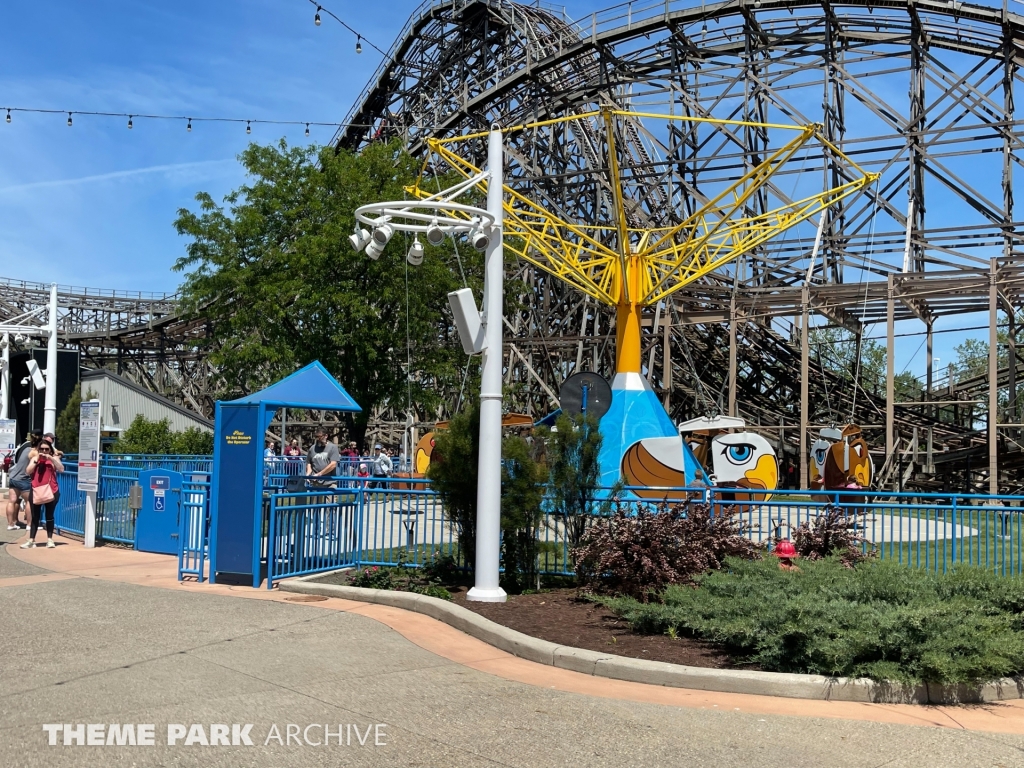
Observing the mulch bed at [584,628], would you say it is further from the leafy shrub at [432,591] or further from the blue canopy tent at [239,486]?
the blue canopy tent at [239,486]

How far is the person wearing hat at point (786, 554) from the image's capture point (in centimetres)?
1112

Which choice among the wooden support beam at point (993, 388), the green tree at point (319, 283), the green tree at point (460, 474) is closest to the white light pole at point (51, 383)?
the green tree at point (319, 283)

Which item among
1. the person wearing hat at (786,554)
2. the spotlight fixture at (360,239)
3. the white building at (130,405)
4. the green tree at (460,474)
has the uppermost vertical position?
the spotlight fixture at (360,239)

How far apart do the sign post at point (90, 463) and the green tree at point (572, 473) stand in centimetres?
813

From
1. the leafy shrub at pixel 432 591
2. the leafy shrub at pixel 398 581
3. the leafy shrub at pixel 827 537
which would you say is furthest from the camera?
the leafy shrub at pixel 827 537

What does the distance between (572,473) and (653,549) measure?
1.57 meters

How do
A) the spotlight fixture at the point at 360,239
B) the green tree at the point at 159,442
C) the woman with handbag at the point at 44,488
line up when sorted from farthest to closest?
1. the green tree at the point at 159,442
2. the woman with handbag at the point at 44,488
3. the spotlight fixture at the point at 360,239

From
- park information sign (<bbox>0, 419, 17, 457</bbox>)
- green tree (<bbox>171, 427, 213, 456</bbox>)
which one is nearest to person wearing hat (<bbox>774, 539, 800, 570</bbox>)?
park information sign (<bbox>0, 419, 17, 457</bbox>)

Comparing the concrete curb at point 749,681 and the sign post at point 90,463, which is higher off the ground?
the sign post at point 90,463

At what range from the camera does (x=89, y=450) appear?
620 inches

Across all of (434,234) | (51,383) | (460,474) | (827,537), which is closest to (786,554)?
(827,537)

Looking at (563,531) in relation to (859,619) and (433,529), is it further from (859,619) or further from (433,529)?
(859,619)

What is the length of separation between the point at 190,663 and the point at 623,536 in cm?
477

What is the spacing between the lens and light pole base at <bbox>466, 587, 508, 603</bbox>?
10.6 m
